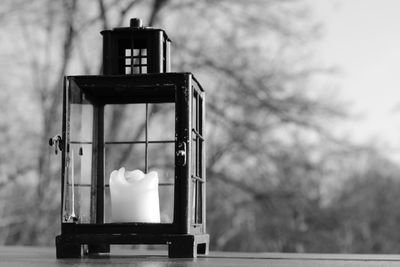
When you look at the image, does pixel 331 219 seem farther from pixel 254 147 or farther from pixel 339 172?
pixel 254 147

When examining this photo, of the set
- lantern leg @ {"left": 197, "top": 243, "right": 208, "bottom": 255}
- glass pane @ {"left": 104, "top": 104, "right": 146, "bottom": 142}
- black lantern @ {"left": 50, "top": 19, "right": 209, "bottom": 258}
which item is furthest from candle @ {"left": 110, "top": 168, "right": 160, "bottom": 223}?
glass pane @ {"left": 104, "top": 104, "right": 146, "bottom": 142}

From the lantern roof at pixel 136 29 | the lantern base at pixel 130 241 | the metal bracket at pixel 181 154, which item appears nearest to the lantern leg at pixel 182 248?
the lantern base at pixel 130 241

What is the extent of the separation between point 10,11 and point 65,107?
5.11 m

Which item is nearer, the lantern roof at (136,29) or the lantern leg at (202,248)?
the lantern roof at (136,29)

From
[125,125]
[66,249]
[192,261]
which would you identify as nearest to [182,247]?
[192,261]

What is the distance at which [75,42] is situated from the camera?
6355 millimetres

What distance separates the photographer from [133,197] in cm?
149

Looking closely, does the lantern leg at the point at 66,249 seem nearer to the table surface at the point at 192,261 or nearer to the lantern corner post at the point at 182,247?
the table surface at the point at 192,261

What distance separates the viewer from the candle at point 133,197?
58.7 inches

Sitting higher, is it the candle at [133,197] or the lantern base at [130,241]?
the candle at [133,197]

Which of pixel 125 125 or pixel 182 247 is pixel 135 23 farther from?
pixel 125 125

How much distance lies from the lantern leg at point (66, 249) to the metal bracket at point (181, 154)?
0.25m

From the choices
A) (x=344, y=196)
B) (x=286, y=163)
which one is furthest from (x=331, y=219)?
(x=286, y=163)

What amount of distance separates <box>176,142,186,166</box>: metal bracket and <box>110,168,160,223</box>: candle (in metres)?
0.06
